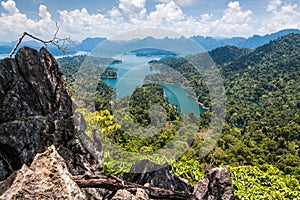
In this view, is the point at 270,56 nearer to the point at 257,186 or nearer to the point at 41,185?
the point at 257,186

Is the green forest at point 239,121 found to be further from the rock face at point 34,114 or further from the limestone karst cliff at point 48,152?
the rock face at point 34,114

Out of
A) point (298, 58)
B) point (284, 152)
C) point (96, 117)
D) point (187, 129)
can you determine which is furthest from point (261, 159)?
point (298, 58)

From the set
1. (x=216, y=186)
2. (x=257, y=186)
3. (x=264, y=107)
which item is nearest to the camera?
(x=216, y=186)

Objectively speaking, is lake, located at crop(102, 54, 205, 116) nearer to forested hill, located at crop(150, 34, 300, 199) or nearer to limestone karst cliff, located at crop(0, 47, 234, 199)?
forested hill, located at crop(150, 34, 300, 199)

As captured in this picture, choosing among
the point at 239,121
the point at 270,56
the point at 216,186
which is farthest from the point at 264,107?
the point at 216,186

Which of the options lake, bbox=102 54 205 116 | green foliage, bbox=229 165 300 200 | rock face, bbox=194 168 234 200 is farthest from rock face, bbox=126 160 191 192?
lake, bbox=102 54 205 116

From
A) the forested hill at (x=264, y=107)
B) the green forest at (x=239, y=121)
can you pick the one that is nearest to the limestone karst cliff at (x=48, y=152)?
the green forest at (x=239, y=121)
